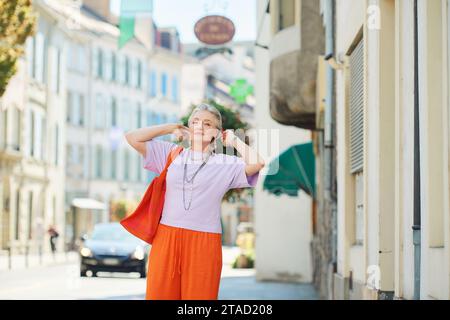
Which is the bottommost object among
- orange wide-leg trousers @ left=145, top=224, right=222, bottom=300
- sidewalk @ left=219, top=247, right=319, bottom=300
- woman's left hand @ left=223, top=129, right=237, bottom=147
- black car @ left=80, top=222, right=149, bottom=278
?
sidewalk @ left=219, top=247, right=319, bottom=300

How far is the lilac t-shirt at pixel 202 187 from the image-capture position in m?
4.79

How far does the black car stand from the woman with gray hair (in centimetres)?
1969

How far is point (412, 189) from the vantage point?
22.1 ft

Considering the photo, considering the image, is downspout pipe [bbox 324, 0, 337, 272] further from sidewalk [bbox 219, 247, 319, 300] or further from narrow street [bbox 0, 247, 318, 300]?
sidewalk [bbox 219, 247, 319, 300]

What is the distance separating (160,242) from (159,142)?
20.6 inches

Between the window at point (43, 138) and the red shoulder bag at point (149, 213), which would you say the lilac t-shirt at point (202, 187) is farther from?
the window at point (43, 138)

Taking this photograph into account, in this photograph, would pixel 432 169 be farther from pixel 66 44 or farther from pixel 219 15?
pixel 66 44

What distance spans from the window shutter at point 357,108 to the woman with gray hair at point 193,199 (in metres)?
5.11

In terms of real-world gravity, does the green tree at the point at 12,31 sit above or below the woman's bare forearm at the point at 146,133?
above

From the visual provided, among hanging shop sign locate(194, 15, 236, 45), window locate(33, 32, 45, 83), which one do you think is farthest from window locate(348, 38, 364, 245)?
window locate(33, 32, 45, 83)

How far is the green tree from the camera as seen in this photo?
21.7m

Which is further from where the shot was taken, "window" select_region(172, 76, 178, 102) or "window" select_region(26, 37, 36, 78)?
"window" select_region(172, 76, 178, 102)

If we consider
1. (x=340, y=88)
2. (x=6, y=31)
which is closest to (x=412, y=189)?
(x=340, y=88)

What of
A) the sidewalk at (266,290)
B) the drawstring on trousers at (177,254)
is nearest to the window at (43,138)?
the sidewalk at (266,290)
